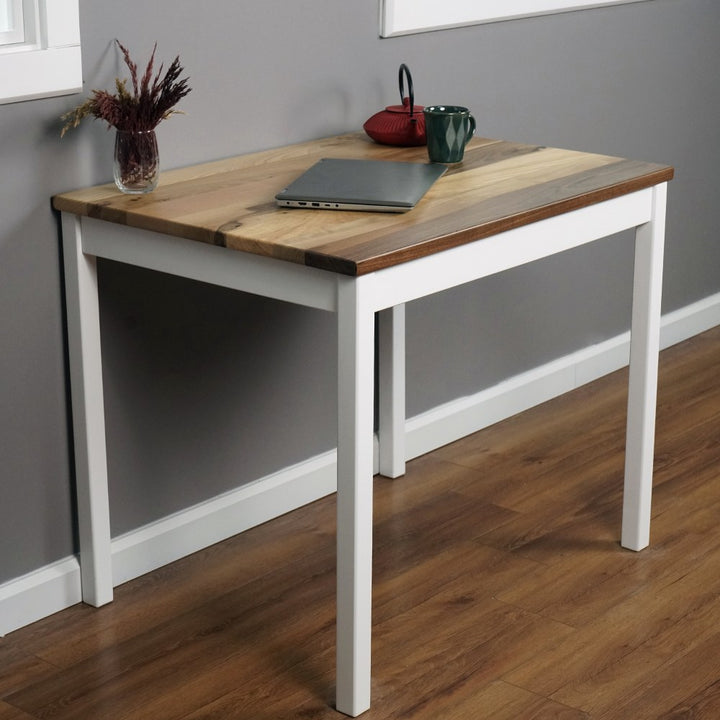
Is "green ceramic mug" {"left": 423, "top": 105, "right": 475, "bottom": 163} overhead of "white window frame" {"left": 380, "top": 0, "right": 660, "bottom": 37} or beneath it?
beneath

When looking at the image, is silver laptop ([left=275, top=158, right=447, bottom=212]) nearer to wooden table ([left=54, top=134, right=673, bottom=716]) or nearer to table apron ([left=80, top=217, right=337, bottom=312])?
wooden table ([left=54, top=134, right=673, bottom=716])

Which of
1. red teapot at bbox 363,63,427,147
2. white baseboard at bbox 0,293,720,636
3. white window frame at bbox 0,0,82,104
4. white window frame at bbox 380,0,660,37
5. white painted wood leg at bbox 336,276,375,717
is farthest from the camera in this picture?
white window frame at bbox 380,0,660,37

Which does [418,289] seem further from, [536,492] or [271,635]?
[536,492]

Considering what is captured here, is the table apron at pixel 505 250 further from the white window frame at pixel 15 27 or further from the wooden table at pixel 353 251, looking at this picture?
the white window frame at pixel 15 27

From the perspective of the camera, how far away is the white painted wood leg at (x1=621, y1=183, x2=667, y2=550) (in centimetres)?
252

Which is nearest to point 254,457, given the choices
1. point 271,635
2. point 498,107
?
point 271,635

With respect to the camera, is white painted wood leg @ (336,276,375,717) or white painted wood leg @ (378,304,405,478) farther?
white painted wood leg @ (378,304,405,478)

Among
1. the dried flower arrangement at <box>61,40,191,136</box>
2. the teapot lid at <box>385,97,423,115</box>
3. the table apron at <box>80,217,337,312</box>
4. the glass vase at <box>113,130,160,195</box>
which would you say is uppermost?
the dried flower arrangement at <box>61,40,191,136</box>

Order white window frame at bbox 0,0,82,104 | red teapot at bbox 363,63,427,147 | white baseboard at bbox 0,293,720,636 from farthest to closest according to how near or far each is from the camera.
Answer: red teapot at bbox 363,63,427,147 → white baseboard at bbox 0,293,720,636 → white window frame at bbox 0,0,82,104

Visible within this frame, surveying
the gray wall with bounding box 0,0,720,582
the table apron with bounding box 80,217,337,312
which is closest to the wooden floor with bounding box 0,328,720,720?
the gray wall with bounding box 0,0,720,582

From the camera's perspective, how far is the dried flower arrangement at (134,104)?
219 cm

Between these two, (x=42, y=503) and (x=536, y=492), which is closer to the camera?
(x=42, y=503)

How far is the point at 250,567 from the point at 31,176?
3.03ft

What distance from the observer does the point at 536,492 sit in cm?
301
